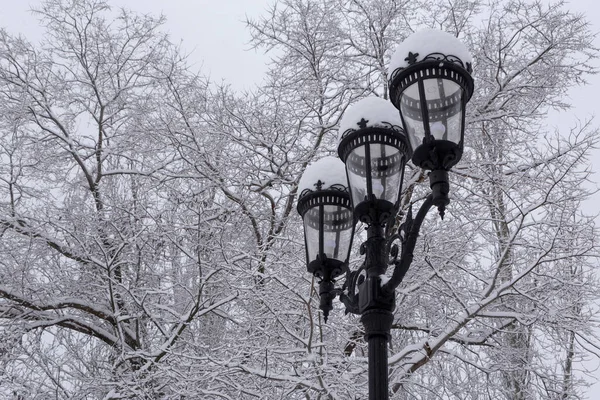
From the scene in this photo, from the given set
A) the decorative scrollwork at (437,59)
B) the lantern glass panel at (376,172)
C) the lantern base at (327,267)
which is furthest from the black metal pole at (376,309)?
the decorative scrollwork at (437,59)

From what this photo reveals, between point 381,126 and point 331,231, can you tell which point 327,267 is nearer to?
point 331,231

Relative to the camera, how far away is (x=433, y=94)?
325 centimetres

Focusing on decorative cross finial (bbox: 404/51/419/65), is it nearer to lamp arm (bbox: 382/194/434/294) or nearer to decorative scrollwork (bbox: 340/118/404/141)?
decorative scrollwork (bbox: 340/118/404/141)

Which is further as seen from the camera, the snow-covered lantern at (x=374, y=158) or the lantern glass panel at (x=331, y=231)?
the lantern glass panel at (x=331, y=231)

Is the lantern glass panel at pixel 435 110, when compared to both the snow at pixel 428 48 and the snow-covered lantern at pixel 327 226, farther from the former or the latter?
the snow-covered lantern at pixel 327 226

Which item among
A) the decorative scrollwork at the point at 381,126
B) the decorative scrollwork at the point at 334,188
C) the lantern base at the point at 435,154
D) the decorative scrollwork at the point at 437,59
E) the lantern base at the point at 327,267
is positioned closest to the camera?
the lantern base at the point at 435,154

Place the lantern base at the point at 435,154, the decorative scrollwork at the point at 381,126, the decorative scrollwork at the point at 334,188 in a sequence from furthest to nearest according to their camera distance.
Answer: the decorative scrollwork at the point at 334,188, the decorative scrollwork at the point at 381,126, the lantern base at the point at 435,154

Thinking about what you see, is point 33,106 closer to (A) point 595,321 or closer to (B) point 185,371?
(B) point 185,371

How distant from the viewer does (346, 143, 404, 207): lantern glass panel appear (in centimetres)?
354

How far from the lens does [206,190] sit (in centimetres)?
900

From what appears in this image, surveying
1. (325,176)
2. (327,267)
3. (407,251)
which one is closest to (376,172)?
(407,251)

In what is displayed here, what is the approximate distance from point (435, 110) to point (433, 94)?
9 cm

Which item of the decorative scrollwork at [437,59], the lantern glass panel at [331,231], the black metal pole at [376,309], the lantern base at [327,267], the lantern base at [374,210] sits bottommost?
the black metal pole at [376,309]

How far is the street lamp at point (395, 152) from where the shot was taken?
3.17 metres
